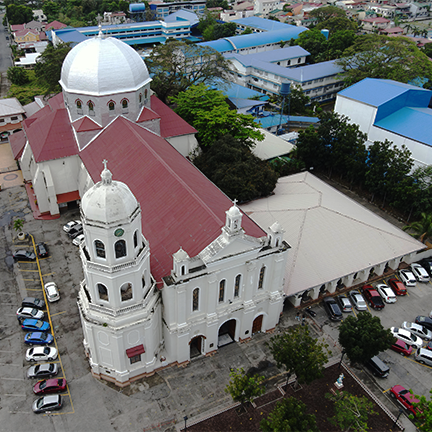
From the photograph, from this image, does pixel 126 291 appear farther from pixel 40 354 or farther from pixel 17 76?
pixel 17 76

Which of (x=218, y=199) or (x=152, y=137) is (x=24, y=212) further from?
(x=218, y=199)

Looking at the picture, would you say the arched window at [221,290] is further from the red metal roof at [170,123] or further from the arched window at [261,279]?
the red metal roof at [170,123]

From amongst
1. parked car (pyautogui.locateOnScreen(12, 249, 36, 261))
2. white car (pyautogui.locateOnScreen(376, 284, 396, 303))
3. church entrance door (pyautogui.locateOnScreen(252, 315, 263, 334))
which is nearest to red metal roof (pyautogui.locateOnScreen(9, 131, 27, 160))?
parked car (pyautogui.locateOnScreen(12, 249, 36, 261))

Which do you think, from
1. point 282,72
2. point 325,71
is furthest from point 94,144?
point 325,71

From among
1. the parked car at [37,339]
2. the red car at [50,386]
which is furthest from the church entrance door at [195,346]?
the parked car at [37,339]

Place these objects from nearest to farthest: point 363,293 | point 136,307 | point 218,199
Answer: point 136,307, point 218,199, point 363,293
